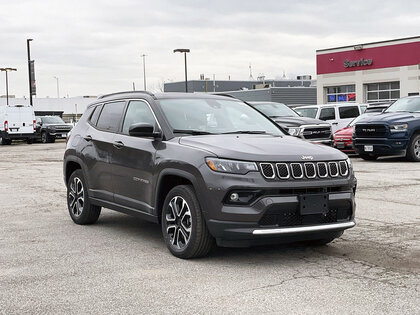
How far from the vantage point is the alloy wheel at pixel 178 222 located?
6.26 metres

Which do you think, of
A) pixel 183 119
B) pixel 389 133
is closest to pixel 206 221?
pixel 183 119

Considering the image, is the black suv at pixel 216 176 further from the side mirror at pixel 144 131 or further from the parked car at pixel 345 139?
the parked car at pixel 345 139

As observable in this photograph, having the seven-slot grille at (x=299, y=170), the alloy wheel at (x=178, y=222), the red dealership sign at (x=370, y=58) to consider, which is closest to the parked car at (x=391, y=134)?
the seven-slot grille at (x=299, y=170)

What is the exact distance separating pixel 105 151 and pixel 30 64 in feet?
142

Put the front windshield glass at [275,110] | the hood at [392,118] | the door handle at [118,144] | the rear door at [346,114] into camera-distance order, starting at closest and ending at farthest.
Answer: the door handle at [118,144]
the hood at [392,118]
the front windshield glass at [275,110]
the rear door at [346,114]

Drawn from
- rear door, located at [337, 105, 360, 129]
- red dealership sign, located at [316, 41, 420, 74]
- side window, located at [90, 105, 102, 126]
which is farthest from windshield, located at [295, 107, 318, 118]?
red dealership sign, located at [316, 41, 420, 74]

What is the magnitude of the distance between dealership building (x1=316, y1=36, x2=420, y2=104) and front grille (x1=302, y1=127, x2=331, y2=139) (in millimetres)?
27004

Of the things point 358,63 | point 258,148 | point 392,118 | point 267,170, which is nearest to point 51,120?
point 358,63

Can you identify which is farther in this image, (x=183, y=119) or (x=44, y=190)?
(x=44, y=190)

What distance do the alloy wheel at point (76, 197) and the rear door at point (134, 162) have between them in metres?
1.16

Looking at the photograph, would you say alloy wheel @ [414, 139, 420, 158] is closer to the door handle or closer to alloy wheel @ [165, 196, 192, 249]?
the door handle

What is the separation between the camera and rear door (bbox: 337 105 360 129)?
23.0 m

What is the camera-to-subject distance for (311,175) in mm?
5969

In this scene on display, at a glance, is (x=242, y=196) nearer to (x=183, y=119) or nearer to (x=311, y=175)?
(x=311, y=175)
